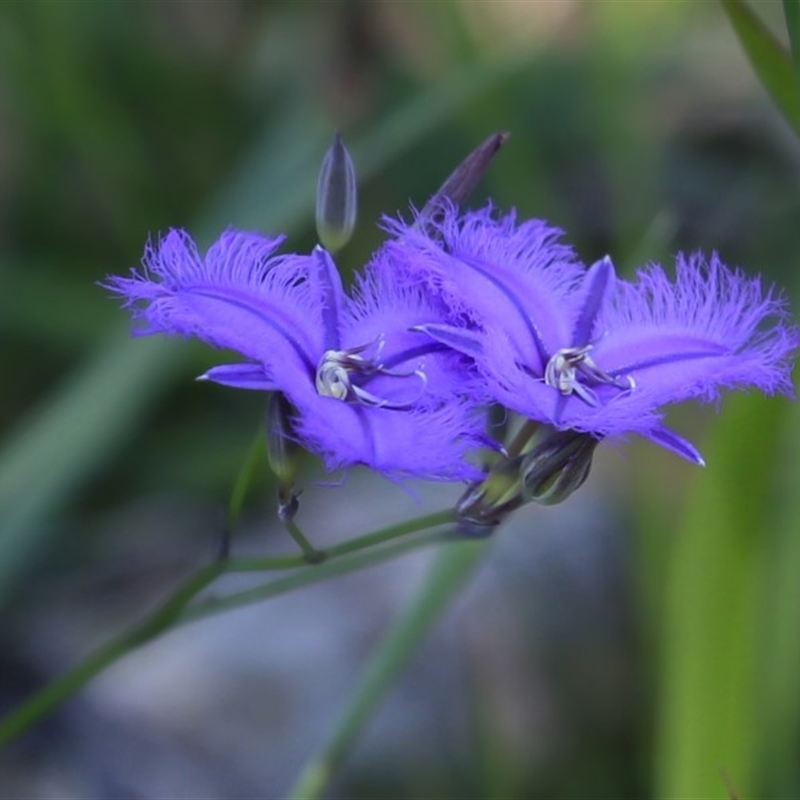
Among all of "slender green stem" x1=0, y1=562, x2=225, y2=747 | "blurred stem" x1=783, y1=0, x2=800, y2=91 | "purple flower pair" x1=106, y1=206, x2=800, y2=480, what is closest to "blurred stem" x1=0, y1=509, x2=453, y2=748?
"slender green stem" x1=0, y1=562, x2=225, y2=747

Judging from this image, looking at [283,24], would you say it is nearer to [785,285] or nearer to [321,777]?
[785,285]

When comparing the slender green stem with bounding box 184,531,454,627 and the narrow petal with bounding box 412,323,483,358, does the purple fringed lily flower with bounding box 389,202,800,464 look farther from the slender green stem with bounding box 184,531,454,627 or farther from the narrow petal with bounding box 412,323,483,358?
the slender green stem with bounding box 184,531,454,627

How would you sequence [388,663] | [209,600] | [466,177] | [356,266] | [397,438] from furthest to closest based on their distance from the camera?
[356,266] → [388,663] → [209,600] → [466,177] → [397,438]

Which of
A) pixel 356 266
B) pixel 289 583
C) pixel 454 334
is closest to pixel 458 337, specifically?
pixel 454 334

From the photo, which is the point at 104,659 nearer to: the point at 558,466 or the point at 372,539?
the point at 372,539

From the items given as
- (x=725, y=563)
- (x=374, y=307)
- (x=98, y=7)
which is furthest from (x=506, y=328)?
(x=98, y=7)

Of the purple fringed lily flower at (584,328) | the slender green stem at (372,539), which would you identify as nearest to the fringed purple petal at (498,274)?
the purple fringed lily flower at (584,328)
